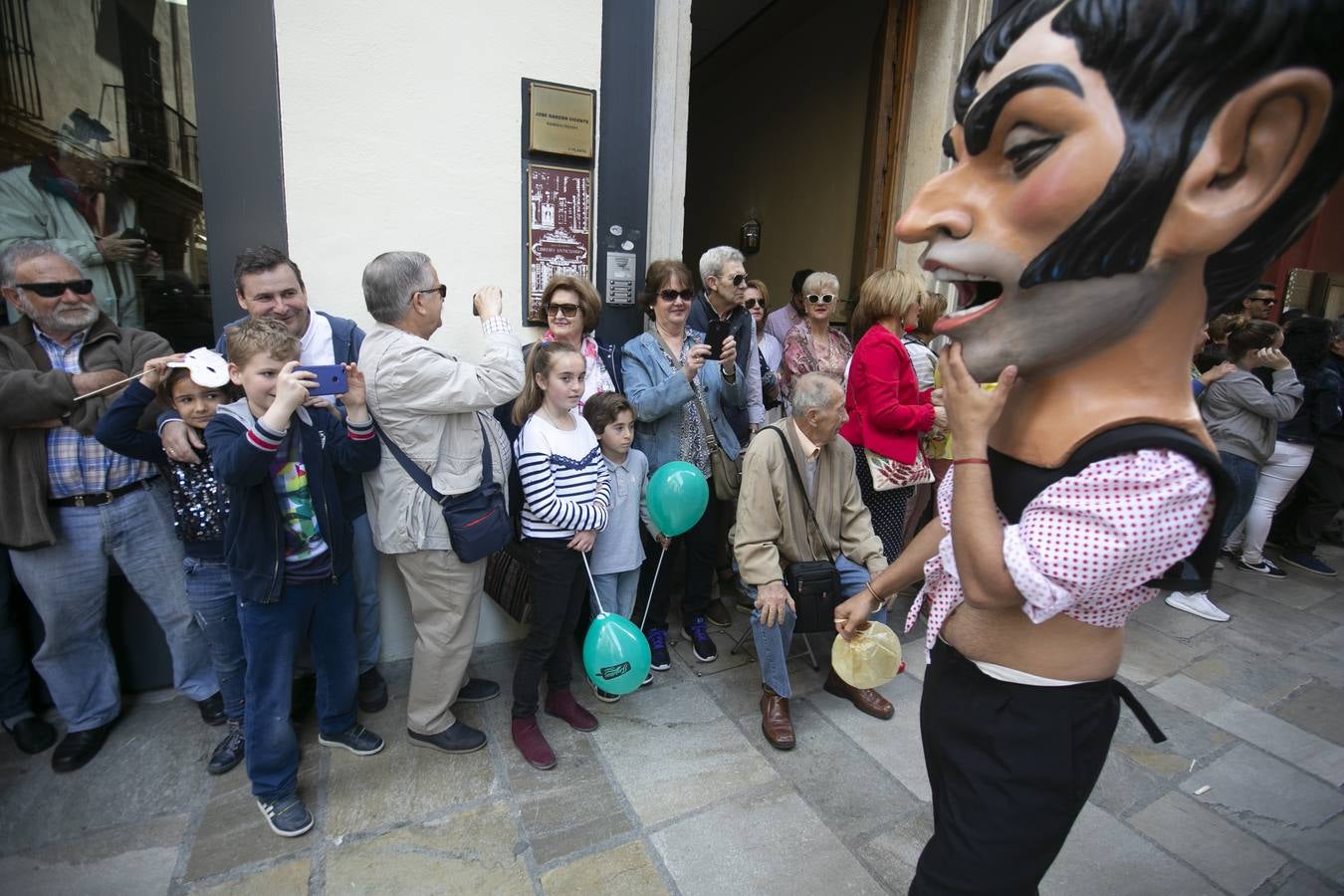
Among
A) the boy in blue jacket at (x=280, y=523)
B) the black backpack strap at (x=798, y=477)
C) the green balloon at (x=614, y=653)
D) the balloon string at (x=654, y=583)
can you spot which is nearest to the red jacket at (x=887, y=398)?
the black backpack strap at (x=798, y=477)

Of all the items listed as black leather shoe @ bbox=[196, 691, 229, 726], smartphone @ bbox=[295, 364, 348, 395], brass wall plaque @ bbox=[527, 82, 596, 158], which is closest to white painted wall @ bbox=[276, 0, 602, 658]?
brass wall plaque @ bbox=[527, 82, 596, 158]

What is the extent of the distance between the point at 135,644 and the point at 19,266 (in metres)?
1.60

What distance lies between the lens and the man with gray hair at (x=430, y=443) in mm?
2322

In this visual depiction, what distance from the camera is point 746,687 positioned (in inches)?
125

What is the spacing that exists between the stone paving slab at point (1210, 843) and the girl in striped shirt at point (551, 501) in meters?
2.22

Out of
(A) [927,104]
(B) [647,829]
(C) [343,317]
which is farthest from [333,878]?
(A) [927,104]

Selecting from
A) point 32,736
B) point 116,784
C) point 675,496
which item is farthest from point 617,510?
point 32,736

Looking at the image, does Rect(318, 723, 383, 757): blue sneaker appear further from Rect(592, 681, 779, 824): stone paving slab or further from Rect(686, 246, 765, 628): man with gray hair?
Rect(686, 246, 765, 628): man with gray hair

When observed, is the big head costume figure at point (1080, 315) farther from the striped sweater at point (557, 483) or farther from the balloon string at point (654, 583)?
the balloon string at point (654, 583)

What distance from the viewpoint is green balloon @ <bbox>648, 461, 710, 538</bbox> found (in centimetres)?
283

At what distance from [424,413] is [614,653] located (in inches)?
44.7

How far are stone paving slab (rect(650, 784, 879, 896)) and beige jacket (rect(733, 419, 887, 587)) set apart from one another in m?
0.84

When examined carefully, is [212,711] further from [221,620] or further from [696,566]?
[696,566]

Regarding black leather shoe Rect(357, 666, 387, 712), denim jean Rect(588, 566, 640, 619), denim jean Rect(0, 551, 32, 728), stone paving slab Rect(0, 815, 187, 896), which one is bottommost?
stone paving slab Rect(0, 815, 187, 896)
